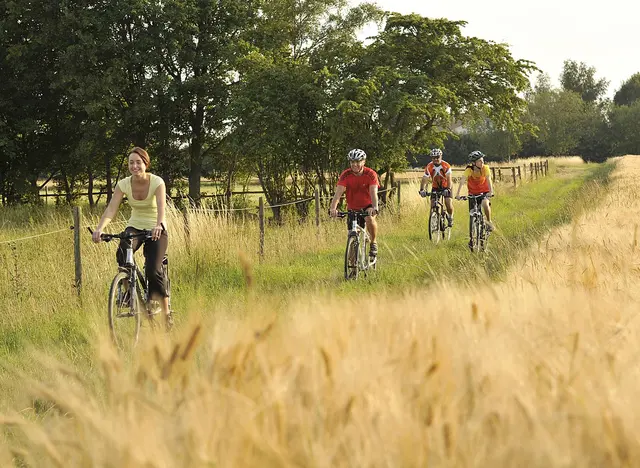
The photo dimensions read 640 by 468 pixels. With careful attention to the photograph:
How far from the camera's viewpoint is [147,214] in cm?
704

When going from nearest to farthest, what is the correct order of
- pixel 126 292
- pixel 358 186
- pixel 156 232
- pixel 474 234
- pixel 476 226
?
1. pixel 156 232
2. pixel 126 292
3. pixel 358 186
4. pixel 476 226
5. pixel 474 234

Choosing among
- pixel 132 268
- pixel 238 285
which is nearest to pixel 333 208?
pixel 238 285

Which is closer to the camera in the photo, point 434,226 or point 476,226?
point 476,226

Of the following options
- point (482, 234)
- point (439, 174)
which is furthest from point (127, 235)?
point (439, 174)

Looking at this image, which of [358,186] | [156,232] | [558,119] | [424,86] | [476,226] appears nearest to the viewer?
[156,232]

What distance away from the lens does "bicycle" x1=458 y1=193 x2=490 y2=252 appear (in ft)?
40.8

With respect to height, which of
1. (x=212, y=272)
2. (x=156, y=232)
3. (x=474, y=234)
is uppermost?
(x=156, y=232)

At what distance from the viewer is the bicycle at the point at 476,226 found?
12438 mm

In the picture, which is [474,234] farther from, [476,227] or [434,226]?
[434,226]

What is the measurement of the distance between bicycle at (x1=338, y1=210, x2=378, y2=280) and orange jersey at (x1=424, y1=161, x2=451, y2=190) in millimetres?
4633

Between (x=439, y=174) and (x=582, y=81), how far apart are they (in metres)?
125

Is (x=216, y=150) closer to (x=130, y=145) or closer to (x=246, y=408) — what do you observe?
(x=130, y=145)

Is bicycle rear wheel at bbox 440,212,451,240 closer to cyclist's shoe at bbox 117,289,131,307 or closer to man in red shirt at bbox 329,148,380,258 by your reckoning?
man in red shirt at bbox 329,148,380,258

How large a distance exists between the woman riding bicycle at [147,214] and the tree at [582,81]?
430 ft
